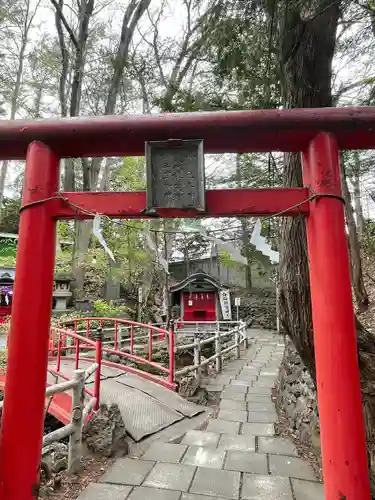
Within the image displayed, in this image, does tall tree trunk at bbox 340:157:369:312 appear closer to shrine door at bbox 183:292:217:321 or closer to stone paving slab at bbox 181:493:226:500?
stone paving slab at bbox 181:493:226:500

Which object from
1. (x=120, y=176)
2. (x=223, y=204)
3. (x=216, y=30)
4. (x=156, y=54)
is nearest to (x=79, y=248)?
(x=120, y=176)

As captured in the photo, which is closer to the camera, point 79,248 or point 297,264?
point 297,264

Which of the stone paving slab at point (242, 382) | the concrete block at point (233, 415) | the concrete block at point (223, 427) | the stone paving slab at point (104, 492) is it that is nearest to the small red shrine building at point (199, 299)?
the stone paving slab at point (242, 382)

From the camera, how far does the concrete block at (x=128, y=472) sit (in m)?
3.14

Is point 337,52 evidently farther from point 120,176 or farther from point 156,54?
point 120,176

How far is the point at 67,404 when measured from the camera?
4977 millimetres

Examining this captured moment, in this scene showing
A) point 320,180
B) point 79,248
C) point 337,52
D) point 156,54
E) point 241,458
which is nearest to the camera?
point 320,180

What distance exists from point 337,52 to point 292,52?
1710 millimetres

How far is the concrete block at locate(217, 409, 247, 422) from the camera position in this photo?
5098mm

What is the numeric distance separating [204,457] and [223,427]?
1088 millimetres

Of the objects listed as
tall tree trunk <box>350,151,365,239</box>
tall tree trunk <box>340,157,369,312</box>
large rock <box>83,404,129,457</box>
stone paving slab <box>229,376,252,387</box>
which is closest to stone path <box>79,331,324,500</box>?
large rock <box>83,404,129,457</box>

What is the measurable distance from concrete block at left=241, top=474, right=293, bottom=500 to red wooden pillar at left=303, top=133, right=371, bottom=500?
1.19 meters

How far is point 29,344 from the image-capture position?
2133mm

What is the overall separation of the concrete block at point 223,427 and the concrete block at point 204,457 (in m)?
0.67
